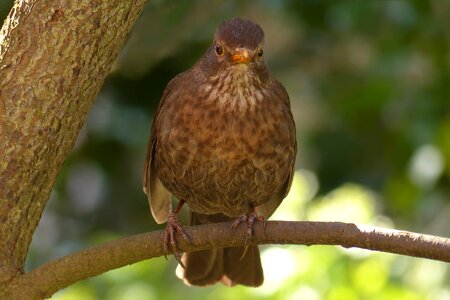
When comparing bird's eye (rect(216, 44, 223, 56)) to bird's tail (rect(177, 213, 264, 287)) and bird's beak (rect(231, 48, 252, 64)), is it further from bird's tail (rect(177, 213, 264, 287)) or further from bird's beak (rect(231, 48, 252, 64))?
bird's tail (rect(177, 213, 264, 287))

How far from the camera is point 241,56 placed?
4512 mm

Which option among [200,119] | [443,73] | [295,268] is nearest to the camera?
[200,119]

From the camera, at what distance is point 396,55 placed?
5758mm

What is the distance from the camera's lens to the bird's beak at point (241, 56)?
4504 millimetres

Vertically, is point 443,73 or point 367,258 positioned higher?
point 443,73

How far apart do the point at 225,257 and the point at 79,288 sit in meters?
1.21

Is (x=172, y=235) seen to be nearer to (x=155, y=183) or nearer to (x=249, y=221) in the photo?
(x=249, y=221)

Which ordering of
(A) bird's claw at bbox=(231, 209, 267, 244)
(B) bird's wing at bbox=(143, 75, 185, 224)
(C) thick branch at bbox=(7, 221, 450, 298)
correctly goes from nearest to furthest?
(C) thick branch at bbox=(7, 221, 450, 298) < (A) bird's claw at bbox=(231, 209, 267, 244) < (B) bird's wing at bbox=(143, 75, 185, 224)

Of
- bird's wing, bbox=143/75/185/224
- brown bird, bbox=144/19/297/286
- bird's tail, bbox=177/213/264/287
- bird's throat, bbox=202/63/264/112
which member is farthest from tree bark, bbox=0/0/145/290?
bird's tail, bbox=177/213/264/287

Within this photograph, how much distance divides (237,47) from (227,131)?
0.34m

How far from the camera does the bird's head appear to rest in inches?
178

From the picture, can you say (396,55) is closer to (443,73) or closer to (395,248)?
(443,73)

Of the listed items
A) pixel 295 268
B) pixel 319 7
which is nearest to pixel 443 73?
pixel 319 7

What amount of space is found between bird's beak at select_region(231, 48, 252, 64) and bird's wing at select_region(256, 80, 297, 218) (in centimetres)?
31
